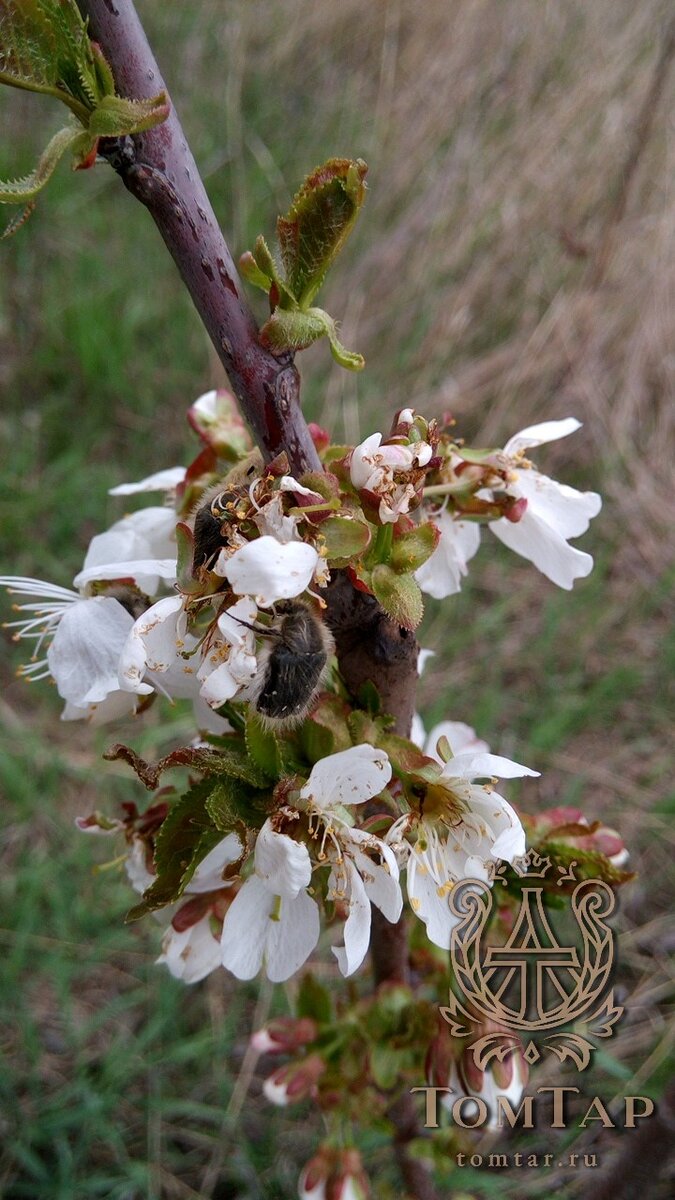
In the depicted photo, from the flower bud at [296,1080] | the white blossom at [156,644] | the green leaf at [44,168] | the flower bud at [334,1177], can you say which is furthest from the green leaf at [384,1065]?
the green leaf at [44,168]

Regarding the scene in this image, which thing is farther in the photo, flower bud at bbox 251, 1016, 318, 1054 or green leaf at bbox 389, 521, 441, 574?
flower bud at bbox 251, 1016, 318, 1054

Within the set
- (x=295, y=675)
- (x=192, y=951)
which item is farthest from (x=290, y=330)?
(x=192, y=951)

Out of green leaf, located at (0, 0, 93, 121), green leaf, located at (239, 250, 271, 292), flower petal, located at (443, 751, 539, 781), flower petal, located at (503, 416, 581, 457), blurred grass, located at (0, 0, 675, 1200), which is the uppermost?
green leaf, located at (0, 0, 93, 121)

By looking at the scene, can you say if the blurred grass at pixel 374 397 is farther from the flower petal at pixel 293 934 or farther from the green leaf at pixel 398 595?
the green leaf at pixel 398 595

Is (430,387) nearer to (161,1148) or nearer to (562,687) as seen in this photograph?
(562,687)

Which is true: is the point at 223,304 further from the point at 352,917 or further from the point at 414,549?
the point at 352,917

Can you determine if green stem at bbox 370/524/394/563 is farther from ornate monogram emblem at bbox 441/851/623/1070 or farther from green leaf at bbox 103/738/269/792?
ornate monogram emblem at bbox 441/851/623/1070

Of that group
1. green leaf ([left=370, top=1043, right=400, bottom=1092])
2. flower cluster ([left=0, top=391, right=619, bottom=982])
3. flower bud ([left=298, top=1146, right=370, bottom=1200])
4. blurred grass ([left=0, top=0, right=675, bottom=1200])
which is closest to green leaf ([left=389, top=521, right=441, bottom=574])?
flower cluster ([left=0, top=391, right=619, bottom=982])
